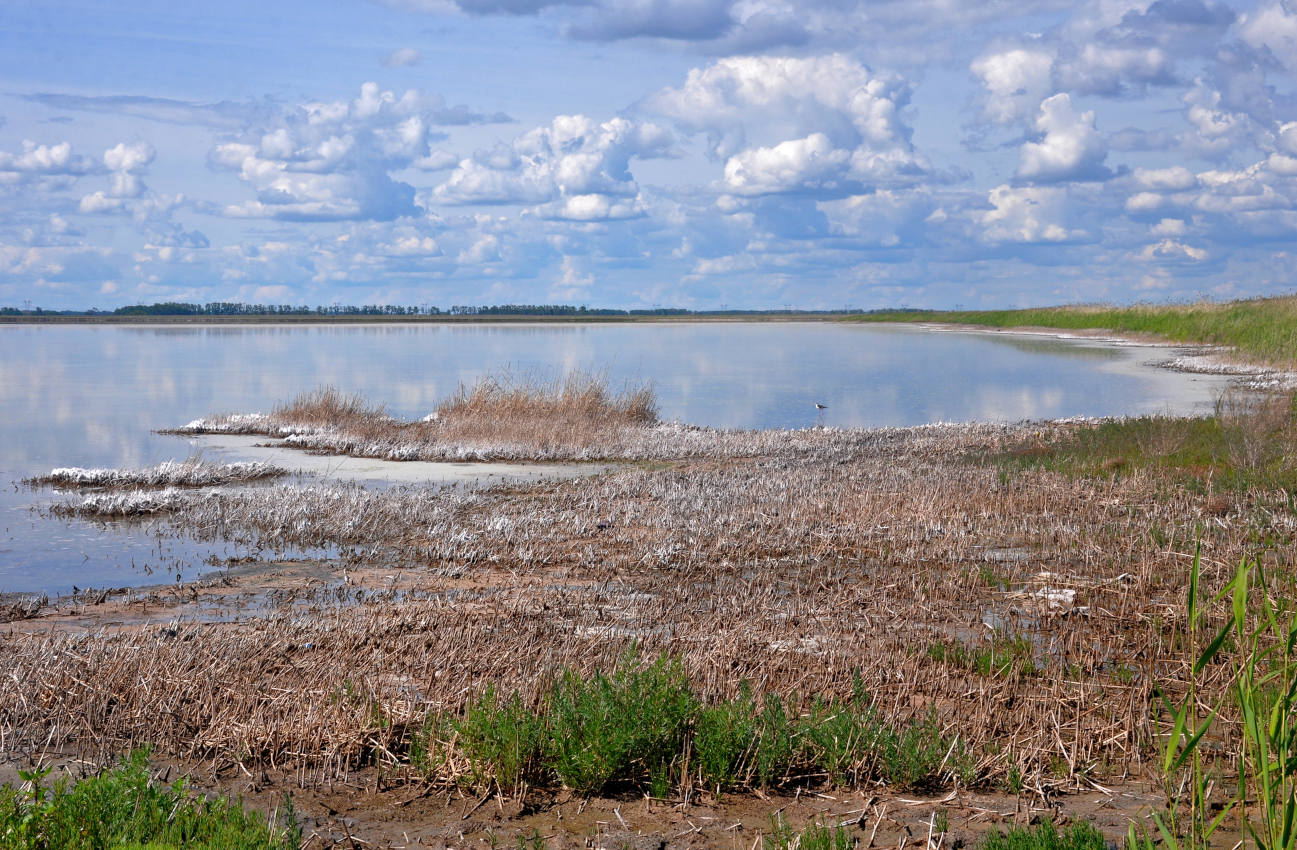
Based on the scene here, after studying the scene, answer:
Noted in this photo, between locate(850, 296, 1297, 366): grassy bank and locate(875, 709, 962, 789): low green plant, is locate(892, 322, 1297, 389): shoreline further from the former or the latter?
locate(875, 709, 962, 789): low green plant

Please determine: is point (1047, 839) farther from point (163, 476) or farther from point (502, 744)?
point (163, 476)

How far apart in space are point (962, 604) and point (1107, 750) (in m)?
3.81

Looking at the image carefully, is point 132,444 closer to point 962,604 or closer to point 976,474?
point 976,474

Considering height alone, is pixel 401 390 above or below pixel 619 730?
above

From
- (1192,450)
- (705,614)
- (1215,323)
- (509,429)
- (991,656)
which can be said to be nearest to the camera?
(991,656)

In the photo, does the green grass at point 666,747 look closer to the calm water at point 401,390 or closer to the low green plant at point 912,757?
the low green plant at point 912,757

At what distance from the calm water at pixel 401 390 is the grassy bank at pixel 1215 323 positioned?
3.82m

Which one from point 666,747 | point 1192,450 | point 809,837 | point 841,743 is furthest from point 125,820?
point 1192,450

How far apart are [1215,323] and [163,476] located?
2499 inches

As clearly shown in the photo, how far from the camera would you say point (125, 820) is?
17.3 feet

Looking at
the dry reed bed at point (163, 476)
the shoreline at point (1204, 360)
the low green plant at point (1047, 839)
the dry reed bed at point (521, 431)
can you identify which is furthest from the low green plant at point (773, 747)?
the shoreline at point (1204, 360)

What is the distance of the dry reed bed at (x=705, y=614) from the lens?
693 cm

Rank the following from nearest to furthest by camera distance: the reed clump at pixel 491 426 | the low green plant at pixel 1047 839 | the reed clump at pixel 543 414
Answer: the low green plant at pixel 1047 839
the reed clump at pixel 491 426
the reed clump at pixel 543 414

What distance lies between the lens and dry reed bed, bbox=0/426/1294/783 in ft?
22.7
